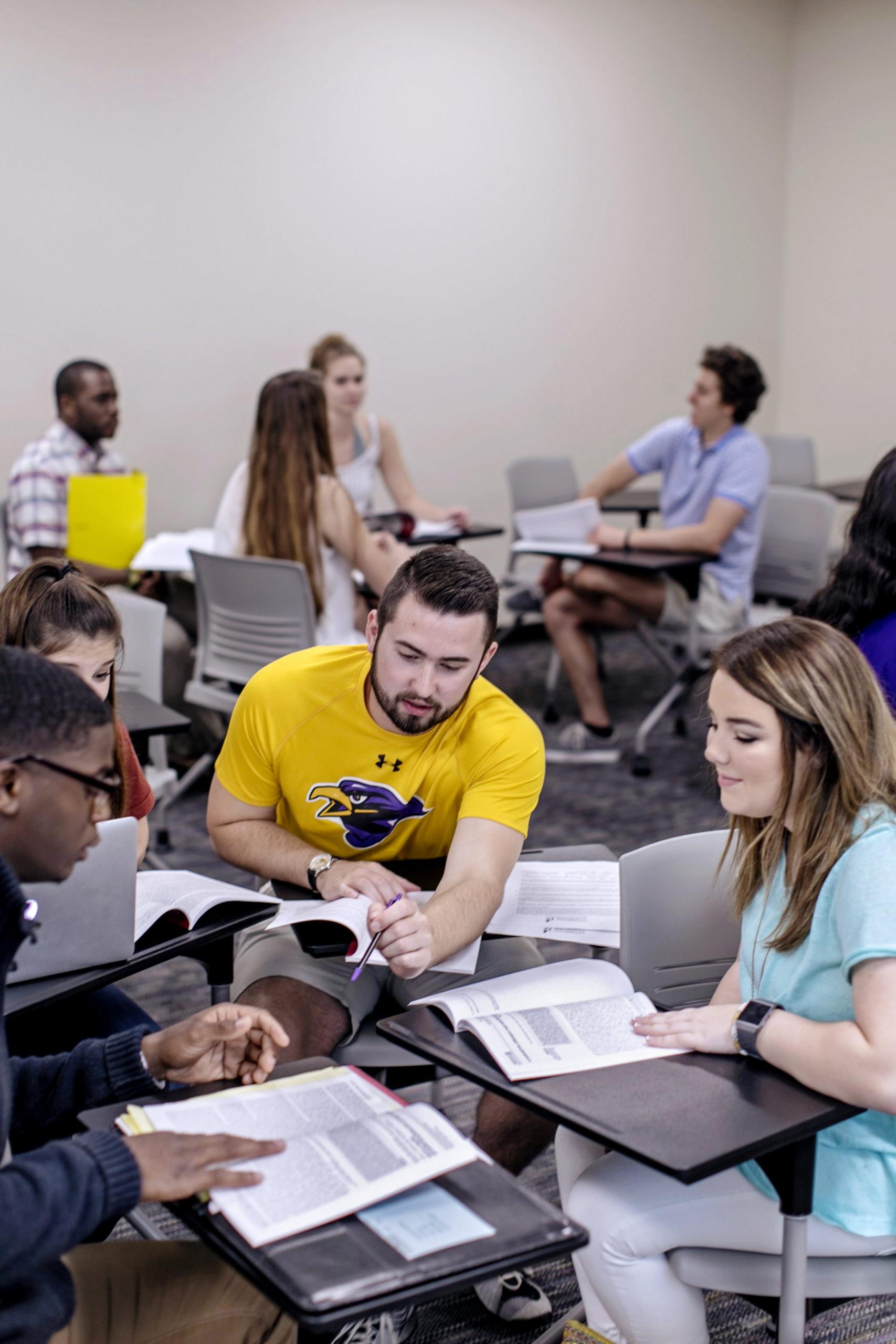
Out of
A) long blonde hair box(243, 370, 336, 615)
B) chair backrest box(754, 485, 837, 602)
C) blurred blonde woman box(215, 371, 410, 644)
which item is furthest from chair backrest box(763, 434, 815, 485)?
long blonde hair box(243, 370, 336, 615)

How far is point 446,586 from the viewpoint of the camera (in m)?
2.13

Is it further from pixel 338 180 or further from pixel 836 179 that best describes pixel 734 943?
pixel 836 179

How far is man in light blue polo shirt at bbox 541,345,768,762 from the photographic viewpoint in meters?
4.81

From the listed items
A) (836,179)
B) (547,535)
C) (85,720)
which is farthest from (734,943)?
(836,179)

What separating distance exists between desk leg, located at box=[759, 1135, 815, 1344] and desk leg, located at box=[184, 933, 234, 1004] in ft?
2.83

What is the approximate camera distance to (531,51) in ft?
21.0

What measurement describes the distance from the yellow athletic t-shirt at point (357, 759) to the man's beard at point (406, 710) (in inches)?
1.3

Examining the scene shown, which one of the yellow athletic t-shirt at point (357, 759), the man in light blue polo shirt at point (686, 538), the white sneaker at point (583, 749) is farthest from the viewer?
the white sneaker at point (583, 749)

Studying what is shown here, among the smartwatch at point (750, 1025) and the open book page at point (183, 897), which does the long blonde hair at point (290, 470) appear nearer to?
the open book page at point (183, 897)

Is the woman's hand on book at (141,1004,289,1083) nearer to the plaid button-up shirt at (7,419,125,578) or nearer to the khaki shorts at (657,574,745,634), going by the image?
the plaid button-up shirt at (7,419,125,578)

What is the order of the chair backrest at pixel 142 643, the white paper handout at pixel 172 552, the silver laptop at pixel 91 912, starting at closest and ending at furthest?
the silver laptop at pixel 91 912, the chair backrest at pixel 142 643, the white paper handout at pixel 172 552

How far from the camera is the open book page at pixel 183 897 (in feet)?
5.99

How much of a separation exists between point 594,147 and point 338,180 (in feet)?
5.16

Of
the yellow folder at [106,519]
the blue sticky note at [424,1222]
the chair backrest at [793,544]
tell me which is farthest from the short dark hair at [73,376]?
the blue sticky note at [424,1222]
